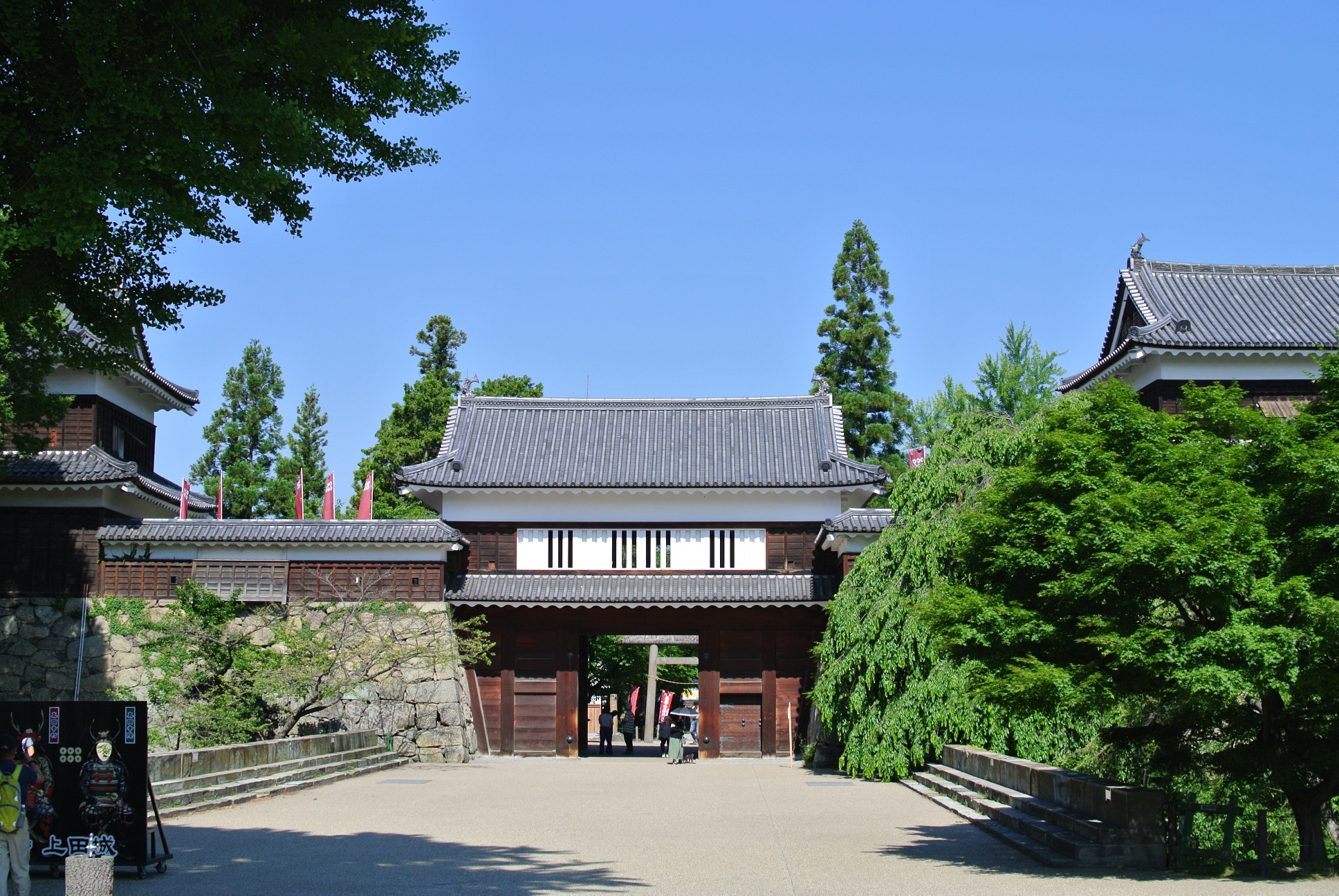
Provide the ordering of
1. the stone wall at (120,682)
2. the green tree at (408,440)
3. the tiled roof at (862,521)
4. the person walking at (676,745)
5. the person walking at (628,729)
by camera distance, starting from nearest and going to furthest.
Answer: the tiled roof at (862,521) < the stone wall at (120,682) < the person walking at (676,745) < the person walking at (628,729) < the green tree at (408,440)

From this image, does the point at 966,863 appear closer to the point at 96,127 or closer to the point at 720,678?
the point at 96,127

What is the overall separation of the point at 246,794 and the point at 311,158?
10.9 m

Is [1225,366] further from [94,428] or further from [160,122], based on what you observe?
[94,428]

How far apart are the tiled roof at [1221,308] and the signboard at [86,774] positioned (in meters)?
20.8

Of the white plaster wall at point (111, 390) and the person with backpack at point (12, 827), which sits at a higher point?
the white plaster wall at point (111, 390)

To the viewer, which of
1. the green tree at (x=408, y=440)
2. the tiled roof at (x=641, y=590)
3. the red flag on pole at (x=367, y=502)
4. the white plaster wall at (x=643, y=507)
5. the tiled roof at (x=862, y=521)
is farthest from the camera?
the green tree at (x=408, y=440)

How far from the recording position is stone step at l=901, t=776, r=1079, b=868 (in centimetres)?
1137

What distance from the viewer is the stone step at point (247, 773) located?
50.0ft

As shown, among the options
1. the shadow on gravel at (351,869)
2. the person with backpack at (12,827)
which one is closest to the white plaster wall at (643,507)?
the shadow on gravel at (351,869)

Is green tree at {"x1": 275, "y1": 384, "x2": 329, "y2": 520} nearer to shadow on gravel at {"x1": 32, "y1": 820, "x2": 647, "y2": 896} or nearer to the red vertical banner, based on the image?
the red vertical banner

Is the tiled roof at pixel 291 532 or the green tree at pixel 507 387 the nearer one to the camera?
the tiled roof at pixel 291 532

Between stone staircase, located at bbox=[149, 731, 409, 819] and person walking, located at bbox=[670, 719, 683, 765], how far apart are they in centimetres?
669

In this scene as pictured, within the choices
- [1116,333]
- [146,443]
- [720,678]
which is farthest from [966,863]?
[146,443]

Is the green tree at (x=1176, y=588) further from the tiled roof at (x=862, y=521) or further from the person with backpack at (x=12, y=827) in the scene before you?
the tiled roof at (x=862, y=521)
